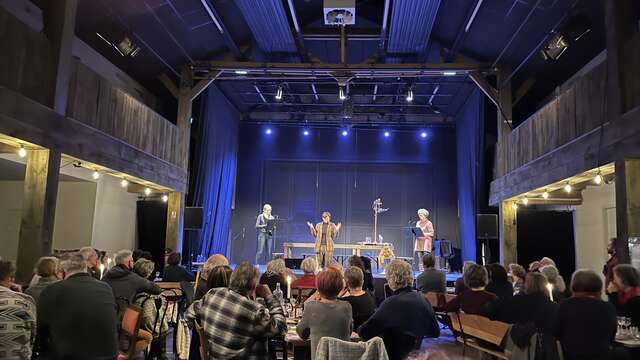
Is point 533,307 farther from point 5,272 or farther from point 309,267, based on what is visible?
point 5,272

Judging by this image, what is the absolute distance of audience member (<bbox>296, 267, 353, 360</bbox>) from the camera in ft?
10.4

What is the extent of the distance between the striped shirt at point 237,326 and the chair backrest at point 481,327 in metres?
1.90

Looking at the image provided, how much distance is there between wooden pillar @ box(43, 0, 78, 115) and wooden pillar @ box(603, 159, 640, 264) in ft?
22.9

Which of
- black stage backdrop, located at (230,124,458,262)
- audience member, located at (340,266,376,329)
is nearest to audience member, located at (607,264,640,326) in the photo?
audience member, located at (340,266,376,329)

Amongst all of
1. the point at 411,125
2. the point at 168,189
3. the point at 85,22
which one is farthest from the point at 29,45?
the point at 411,125

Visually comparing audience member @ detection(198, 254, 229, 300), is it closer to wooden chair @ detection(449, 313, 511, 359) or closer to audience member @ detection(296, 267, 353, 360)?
audience member @ detection(296, 267, 353, 360)

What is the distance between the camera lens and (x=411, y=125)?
53.9ft

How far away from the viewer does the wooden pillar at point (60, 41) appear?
6.36 m

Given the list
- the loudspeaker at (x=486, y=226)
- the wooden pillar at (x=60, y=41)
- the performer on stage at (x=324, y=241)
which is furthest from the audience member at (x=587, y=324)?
the performer on stage at (x=324, y=241)

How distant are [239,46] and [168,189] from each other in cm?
401

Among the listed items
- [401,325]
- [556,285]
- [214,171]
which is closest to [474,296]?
[556,285]

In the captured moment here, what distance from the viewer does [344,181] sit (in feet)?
54.1

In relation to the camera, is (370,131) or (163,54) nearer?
(163,54)

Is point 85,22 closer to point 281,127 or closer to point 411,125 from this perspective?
point 281,127
